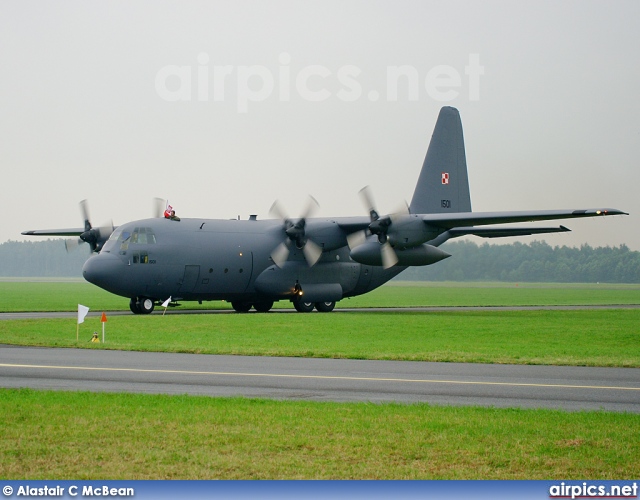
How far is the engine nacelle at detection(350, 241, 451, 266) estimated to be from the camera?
40.0 metres

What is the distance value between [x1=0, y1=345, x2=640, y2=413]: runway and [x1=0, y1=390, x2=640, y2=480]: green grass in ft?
4.59

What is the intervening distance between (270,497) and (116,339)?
1962 cm

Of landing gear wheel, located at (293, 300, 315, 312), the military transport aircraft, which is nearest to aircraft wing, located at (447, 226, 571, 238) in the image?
the military transport aircraft

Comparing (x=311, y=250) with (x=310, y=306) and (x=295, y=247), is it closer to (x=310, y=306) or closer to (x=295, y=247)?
(x=295, y=247)

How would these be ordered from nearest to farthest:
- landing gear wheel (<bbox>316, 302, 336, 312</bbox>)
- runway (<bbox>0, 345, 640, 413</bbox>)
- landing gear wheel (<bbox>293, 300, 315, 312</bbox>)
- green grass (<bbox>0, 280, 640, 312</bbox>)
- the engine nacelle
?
runway (<bbox>0, 345, 640, 413</bbox>) → the engine nacelle → landing gear wheel (<bbox>293, 300, 315, 312</bbox>) → landing gear wheel (<bbox>316, 302, 336, 312</bbox>) → green grass (<bbox>0, 280, 640, 312</bbox>)

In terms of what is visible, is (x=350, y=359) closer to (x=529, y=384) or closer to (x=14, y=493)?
(x=529, y=384)

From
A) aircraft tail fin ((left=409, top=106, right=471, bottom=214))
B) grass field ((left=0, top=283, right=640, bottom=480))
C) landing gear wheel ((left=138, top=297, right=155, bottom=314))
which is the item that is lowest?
landing gear wheel ((left=138, top=297, right=155, bottom=314))

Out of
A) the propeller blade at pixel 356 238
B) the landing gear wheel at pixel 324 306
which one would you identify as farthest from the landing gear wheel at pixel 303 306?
the propeller blade at pixel 356 238

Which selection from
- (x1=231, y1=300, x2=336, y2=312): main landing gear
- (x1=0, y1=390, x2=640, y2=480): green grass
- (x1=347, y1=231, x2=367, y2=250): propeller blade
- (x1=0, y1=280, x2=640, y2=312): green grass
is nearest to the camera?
(x1=0, y1=390, x2=640, y2=480): green grass

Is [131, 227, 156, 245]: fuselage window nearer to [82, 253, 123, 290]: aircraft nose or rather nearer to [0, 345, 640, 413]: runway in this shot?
[82, 253, 123, 290]: aircraft nose

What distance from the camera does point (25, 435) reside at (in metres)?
10.6

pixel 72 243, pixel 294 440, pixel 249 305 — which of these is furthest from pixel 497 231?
pixel 294 440

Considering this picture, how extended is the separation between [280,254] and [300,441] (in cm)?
3294

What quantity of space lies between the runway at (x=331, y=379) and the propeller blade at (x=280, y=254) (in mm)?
21440
